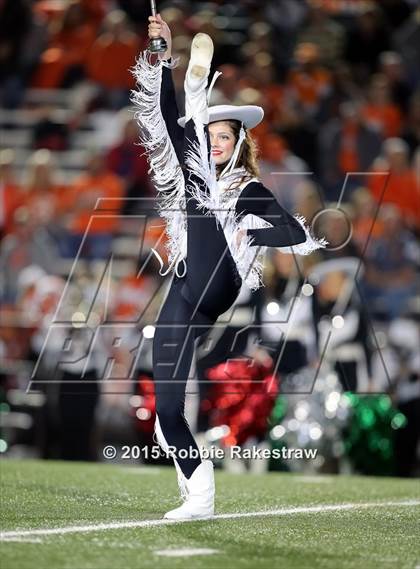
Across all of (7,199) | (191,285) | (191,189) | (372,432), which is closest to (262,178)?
(7,199)

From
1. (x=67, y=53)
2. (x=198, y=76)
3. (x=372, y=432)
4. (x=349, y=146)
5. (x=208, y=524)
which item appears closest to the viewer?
(x=198, y=76)

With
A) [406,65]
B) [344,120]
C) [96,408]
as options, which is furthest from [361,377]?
[406,65]

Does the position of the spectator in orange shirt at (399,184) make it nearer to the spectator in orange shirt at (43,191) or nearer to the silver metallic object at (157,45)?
the spectator in orange shirt at (43,191)

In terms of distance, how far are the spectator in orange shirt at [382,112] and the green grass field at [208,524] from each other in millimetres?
5489

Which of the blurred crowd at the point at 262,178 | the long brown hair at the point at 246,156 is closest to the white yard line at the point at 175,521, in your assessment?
the long brown hair at the point at 246,156

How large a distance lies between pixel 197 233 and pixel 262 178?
540 cm

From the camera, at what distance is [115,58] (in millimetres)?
13273

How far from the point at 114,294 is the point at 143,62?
4801mm

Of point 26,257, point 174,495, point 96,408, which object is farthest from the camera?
point 26,257

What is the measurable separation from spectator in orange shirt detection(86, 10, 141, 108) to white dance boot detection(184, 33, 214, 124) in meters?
7.73

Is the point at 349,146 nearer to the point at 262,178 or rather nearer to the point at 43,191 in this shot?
the point at 262,178

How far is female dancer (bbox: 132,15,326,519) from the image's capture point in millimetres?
5691

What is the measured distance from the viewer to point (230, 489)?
739cm

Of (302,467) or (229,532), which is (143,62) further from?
(302,467)
